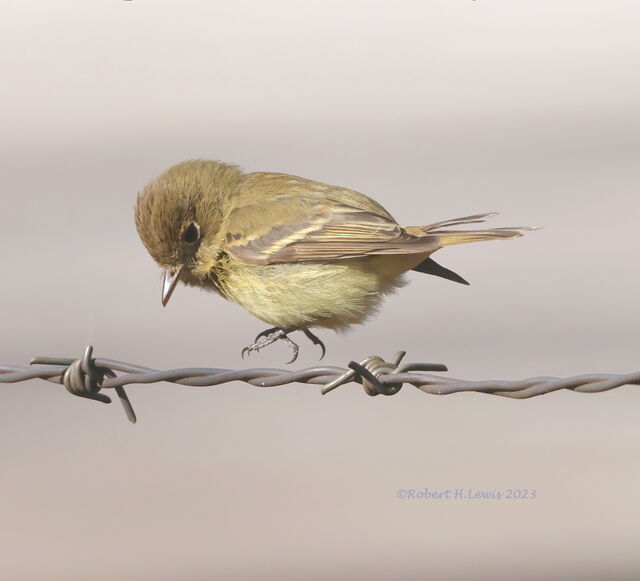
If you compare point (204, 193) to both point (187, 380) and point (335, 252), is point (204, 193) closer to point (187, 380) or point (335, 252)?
point (335, 252)

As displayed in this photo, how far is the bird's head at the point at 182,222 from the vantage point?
14.6 ft

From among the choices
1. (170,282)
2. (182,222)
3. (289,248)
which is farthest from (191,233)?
(289,248)

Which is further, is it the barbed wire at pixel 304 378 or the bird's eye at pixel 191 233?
the bird's eye at pixel 191 233

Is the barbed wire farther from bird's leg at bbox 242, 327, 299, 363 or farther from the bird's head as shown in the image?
bird's leg at bbox 242, 327, 299, 363

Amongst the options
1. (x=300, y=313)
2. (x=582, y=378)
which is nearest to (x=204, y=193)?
(x=300, y=313)

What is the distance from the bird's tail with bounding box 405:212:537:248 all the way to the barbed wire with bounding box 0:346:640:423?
1278mm

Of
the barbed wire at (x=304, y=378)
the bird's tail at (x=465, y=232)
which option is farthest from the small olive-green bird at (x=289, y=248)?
the barbed wire at (x=304, y=378)

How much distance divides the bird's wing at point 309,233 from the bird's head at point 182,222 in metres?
0.11

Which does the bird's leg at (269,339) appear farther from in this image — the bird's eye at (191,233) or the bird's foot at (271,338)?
the bird's eye at (191,233)

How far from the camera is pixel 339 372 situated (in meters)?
2.83

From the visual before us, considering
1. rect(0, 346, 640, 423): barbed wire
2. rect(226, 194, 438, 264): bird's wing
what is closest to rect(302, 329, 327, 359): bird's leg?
rect(226, 194, 438, 264): bird's wing

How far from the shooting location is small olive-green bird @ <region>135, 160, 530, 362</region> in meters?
4.29

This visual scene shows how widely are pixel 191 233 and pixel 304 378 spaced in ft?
6.25

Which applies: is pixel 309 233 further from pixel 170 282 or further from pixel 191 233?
pixel 170 282
